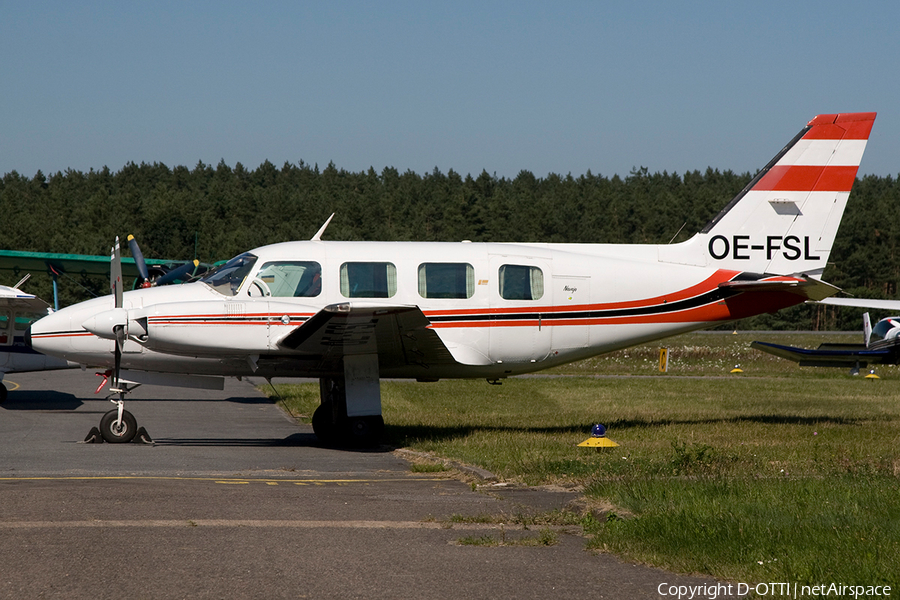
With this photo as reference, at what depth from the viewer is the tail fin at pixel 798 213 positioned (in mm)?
15008

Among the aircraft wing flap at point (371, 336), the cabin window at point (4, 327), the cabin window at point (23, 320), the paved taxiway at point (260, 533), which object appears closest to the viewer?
the paved taxiway at point (260, 533)

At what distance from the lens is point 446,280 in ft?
44.7

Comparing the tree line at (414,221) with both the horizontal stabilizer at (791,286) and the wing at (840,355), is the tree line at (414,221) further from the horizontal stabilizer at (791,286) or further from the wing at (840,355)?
the horizontal stabilizer at (791,286)

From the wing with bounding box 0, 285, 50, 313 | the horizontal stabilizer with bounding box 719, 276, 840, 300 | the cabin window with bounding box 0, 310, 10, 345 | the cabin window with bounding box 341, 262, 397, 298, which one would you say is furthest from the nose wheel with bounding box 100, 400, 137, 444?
the horizontal stabilizer with bounding box 719, 276, 840, 300

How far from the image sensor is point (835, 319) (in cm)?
8600

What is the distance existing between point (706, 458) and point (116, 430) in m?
8.44

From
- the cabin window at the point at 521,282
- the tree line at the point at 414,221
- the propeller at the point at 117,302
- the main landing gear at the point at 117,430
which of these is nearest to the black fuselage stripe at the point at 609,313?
the cabin window at the point at 521,282

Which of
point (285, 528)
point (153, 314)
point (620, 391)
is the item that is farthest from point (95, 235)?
point (285, 528)

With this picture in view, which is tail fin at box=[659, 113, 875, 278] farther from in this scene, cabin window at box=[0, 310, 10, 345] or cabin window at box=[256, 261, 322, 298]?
cabin window at box=[0, 310, 10, 345]

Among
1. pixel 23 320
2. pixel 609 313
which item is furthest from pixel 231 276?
pixel 23 320

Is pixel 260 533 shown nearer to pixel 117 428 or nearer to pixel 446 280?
pixel 117 428

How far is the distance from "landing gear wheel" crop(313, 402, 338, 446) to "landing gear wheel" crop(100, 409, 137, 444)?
9.05 ft

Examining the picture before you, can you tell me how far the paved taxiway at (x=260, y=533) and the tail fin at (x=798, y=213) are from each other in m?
6.98

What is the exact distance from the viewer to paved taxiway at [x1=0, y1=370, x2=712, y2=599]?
5.50m
